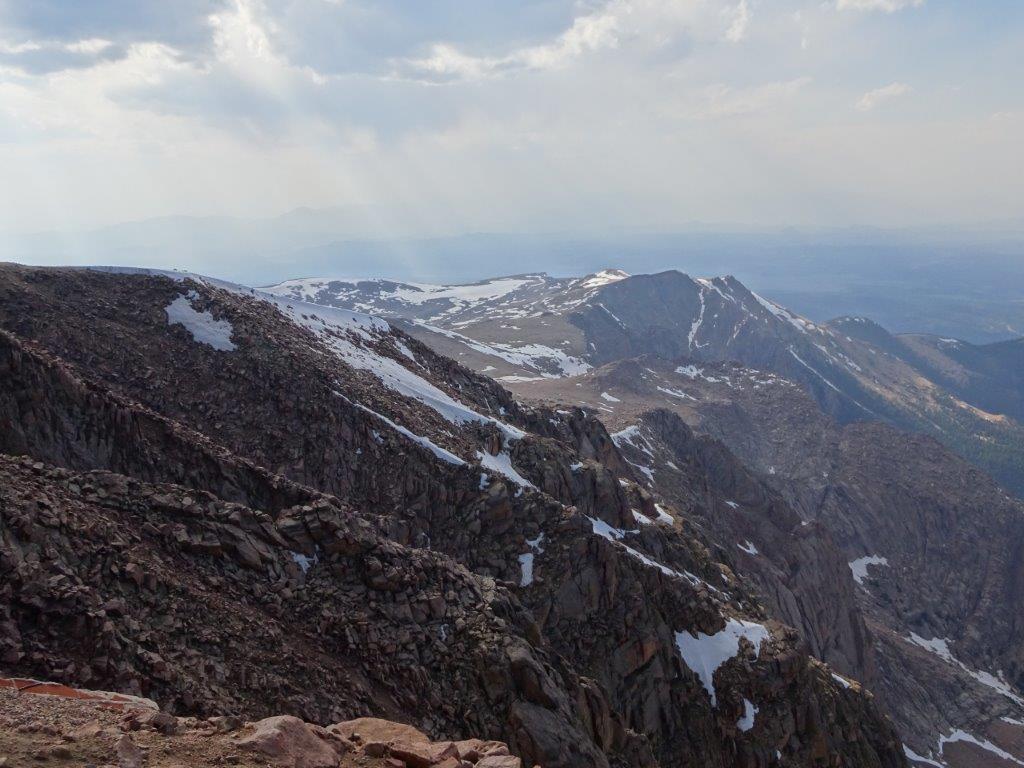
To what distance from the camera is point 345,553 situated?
21609 millimetres

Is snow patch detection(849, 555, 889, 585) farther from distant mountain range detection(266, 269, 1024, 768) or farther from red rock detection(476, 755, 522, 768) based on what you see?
red rock detection(476, 755, 522, 768)

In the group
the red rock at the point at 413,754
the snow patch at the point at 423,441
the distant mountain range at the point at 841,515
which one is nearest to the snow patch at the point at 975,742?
the distant mountain range at the point at 841,515

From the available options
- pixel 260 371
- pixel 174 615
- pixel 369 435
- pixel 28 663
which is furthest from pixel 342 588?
pixel 260 371

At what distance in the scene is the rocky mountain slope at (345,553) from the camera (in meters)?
16.1

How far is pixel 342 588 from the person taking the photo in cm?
2055

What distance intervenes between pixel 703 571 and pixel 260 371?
1075 inches

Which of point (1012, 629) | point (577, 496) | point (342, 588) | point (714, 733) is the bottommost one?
point (1012, 629)

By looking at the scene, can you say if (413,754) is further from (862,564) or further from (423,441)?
(862,564)

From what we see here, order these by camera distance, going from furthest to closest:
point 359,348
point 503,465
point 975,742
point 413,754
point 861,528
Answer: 1. point 861,528
2. point 975,742
3. point 359,348
4. point 503,465
5. point 413,754

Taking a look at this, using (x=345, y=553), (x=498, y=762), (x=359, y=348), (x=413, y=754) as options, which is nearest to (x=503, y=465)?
(x=359, y=348)

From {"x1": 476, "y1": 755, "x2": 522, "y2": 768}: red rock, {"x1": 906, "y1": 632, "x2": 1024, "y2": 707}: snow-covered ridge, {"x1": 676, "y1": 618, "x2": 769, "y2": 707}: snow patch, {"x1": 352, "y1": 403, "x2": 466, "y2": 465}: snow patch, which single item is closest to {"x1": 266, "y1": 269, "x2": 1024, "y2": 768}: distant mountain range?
{"x1": 906, "y1": 632, "x2": 1024, "y2": 707}: snow-covered ridge

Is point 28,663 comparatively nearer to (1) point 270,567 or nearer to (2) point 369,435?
(1) point 270,567

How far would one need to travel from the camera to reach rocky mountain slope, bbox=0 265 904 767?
16.1m

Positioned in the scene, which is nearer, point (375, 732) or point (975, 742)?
point (375, 732)
